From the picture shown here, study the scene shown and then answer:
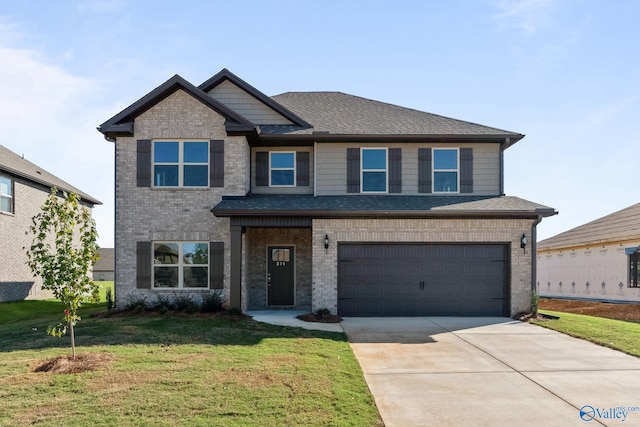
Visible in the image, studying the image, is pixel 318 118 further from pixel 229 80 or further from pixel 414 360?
pixel 414 360

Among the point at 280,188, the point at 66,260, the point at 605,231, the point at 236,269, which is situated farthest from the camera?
the point at 605,231

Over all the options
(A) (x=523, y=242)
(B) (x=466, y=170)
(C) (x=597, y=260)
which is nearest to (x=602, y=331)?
(A) (x=523, y=242)

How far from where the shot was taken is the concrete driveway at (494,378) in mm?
5707

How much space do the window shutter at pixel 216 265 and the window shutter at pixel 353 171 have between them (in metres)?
4.62

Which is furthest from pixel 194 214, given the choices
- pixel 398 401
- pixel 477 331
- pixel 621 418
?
pixel 621 418

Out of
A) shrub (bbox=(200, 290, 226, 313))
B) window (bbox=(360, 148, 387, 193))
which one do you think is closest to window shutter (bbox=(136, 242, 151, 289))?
shrub (bbox=(200, 290, 226, 313))

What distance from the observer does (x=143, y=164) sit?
1412cm

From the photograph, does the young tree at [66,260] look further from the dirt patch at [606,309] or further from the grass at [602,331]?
the dirt patch at [606,309]

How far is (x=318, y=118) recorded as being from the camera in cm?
1653

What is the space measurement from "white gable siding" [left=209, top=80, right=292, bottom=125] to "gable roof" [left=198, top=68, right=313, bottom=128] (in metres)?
0.15

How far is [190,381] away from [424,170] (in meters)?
10.8

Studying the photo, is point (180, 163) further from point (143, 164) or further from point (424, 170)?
point (424, 170)

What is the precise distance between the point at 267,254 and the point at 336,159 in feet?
12.9

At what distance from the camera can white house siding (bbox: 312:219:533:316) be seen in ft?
45.1
